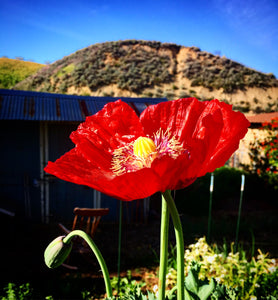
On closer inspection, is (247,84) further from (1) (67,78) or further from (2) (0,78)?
(2) (0,78)

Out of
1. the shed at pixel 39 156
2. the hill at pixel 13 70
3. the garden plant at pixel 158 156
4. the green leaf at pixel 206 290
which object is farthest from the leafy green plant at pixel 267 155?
the hill at pixel 13 70

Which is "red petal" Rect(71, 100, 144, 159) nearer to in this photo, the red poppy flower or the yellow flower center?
the red poppy flower

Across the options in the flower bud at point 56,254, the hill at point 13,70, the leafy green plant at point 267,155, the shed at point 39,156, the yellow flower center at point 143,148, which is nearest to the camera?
the yellow flower center at point 143,148

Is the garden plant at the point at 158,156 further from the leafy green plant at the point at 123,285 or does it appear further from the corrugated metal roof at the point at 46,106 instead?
the corrugated metal roof at the point at 46,106

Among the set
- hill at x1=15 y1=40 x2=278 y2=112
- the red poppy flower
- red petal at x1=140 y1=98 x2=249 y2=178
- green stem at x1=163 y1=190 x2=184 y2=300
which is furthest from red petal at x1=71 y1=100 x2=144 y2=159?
hill at x1=15 y1=40 x2=278 y2=112

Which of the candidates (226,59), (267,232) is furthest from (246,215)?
(226,59)
